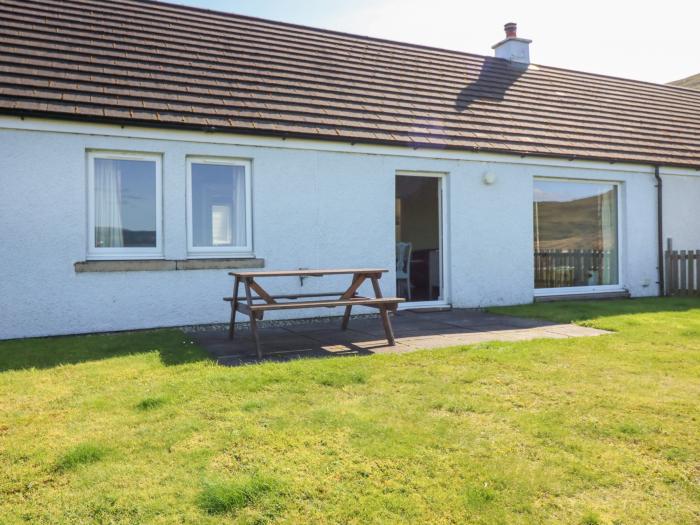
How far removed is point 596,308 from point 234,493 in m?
7.91

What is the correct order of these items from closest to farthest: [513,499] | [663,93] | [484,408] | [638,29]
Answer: [513,499] < [484,408] < [638,29] < [663,93]

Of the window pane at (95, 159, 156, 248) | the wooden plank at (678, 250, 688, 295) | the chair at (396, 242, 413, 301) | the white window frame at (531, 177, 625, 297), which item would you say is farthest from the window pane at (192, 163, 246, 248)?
the wooden plank at (678, 250, 688, 295)

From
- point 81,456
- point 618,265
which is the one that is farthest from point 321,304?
point 618,265

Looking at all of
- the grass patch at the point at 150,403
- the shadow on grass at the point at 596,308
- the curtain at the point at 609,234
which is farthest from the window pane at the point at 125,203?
the curtain at the point at 609,234

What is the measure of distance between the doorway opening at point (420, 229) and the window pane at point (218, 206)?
4.64m

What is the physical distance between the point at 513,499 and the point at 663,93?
1590 cm

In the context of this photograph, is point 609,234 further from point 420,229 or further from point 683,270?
point 420,229

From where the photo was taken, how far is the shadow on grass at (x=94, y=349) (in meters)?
5.56

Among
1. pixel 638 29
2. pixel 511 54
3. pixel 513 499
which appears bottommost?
pixel 513 499

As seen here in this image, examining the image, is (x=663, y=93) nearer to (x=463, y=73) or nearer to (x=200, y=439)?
(x=463, y=73)

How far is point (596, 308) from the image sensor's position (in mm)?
9125

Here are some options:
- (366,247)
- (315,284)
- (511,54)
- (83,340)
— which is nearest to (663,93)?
(511,54)

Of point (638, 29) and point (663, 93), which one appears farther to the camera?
point (663, 93)

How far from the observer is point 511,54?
14195mm
